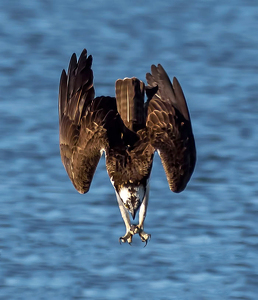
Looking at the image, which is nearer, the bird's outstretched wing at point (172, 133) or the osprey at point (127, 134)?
the osprey at point (127, 134)

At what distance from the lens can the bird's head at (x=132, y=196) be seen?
36.1 feet

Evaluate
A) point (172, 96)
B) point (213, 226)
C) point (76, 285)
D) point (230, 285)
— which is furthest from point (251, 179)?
point (172, 96)

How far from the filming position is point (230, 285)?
15516 millimetres

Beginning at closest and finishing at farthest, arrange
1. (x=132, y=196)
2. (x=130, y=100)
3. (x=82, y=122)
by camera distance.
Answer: (x=132, y=196)
(x=130, y=100)
(x=82, y=122)

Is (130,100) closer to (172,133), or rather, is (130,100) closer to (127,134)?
Answer: (127,134)

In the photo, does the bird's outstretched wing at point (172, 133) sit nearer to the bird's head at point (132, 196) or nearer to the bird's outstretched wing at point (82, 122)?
the bird's outstretched wing at point (82, 122)

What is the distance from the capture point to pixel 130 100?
37.8 feet

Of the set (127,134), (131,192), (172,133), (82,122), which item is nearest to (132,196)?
(131,192)

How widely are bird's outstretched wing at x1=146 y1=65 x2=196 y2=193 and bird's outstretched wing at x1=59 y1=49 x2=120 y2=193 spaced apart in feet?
1.48

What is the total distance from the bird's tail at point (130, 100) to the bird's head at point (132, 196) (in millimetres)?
842

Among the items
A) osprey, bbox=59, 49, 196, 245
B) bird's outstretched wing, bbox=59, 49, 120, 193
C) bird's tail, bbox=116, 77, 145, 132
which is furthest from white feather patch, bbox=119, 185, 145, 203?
bird's tail, bbox=116, 77, 145, 132

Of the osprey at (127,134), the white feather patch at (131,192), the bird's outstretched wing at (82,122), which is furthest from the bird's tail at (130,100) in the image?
the white feather patch at (131,192)

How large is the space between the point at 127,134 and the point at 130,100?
1.23 feet

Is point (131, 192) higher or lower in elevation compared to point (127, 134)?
lower
